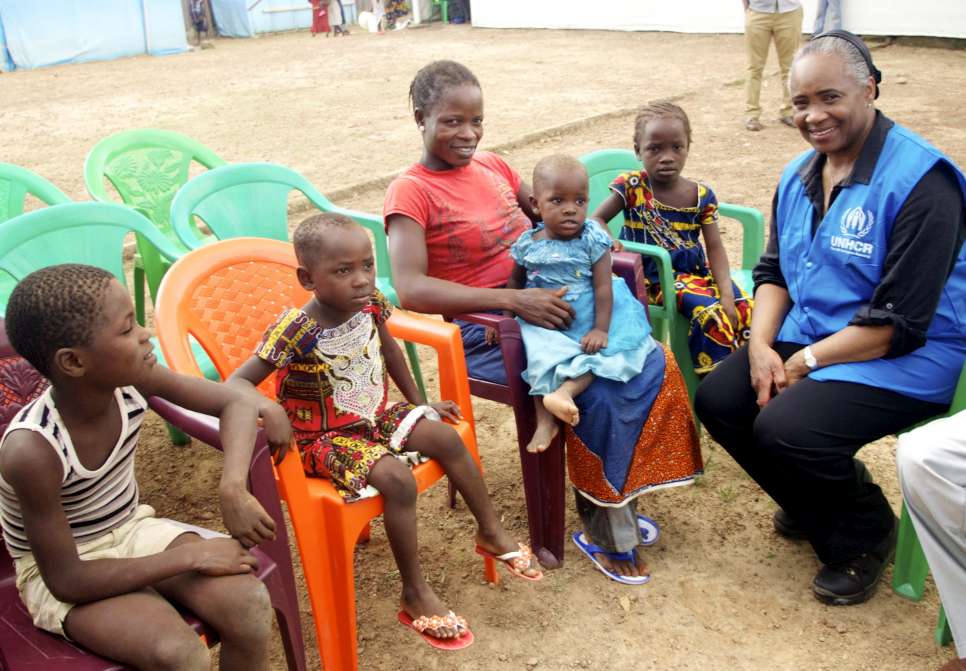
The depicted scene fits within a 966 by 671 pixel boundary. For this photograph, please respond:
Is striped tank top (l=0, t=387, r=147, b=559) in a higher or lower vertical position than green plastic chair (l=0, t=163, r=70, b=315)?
lower

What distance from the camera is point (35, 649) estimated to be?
1.84 metres

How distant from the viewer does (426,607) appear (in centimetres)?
251

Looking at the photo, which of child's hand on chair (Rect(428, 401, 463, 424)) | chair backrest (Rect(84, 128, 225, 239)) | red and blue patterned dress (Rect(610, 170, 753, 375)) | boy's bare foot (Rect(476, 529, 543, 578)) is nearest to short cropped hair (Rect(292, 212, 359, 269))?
child's hand on chair (Rect(428, 401, 463, 424))

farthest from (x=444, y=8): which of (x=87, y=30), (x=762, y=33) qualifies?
(x=762, y=33)

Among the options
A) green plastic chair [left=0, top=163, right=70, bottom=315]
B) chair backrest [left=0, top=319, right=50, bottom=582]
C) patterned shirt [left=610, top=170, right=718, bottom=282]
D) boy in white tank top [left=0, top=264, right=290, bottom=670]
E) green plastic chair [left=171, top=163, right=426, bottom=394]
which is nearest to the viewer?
boy in white tank top [left=0, top=264, right=290, bottom=670]

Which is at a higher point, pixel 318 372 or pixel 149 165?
pixel 149 165

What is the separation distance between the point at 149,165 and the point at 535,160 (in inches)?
158

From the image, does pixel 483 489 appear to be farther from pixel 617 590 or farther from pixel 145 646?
pixel 145 646

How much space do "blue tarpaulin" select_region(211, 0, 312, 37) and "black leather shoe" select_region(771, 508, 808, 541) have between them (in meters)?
21.8

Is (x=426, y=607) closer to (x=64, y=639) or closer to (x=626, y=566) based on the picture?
(x=626, y=566)

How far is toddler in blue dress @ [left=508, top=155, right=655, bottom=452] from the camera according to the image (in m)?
2.70

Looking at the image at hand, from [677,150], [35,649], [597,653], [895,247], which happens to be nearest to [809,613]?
[597,653]

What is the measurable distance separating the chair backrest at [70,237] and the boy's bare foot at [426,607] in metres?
1.60

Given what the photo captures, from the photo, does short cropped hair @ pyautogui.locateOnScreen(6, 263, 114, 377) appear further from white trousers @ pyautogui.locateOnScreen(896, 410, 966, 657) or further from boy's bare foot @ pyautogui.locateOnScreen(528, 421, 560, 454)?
→ white trousers @ pyautogui.locateOnScreen(896, 410, 966, 657)
